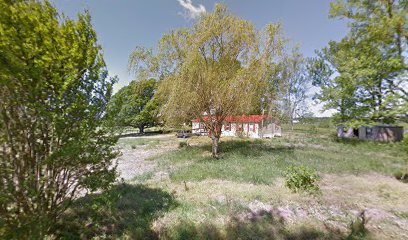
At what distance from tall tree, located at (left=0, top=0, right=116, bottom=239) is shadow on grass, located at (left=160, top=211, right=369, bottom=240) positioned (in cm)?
212

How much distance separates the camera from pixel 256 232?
14.4ft

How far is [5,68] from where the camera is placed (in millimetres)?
2590

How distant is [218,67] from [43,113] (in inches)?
388

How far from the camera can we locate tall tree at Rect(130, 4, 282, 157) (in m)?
11.0

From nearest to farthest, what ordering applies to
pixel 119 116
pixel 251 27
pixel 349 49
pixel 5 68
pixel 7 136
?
pixel 5 68 → pixel 7 136 → pixel 119 116 → pixel 349 49 → pixel 251 27

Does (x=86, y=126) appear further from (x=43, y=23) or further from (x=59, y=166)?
(x=43, y=23)

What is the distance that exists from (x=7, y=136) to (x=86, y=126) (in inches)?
42.7

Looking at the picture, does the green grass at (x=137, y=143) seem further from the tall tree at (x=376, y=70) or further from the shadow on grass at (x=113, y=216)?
the tall tree at (x=376, y=70)

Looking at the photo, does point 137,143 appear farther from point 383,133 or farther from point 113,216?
point 383,133

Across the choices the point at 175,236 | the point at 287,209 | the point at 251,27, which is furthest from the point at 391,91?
the point at 175,236

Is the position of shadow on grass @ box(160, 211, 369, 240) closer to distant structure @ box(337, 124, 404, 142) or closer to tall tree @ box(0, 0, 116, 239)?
tall tree @ box(0, 0, 116, 239)

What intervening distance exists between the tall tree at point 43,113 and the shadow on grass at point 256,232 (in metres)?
2.12

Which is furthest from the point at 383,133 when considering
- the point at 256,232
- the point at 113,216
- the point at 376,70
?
the point at 113,216

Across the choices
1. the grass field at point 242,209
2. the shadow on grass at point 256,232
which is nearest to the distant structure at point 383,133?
the grass field at point 242,209
